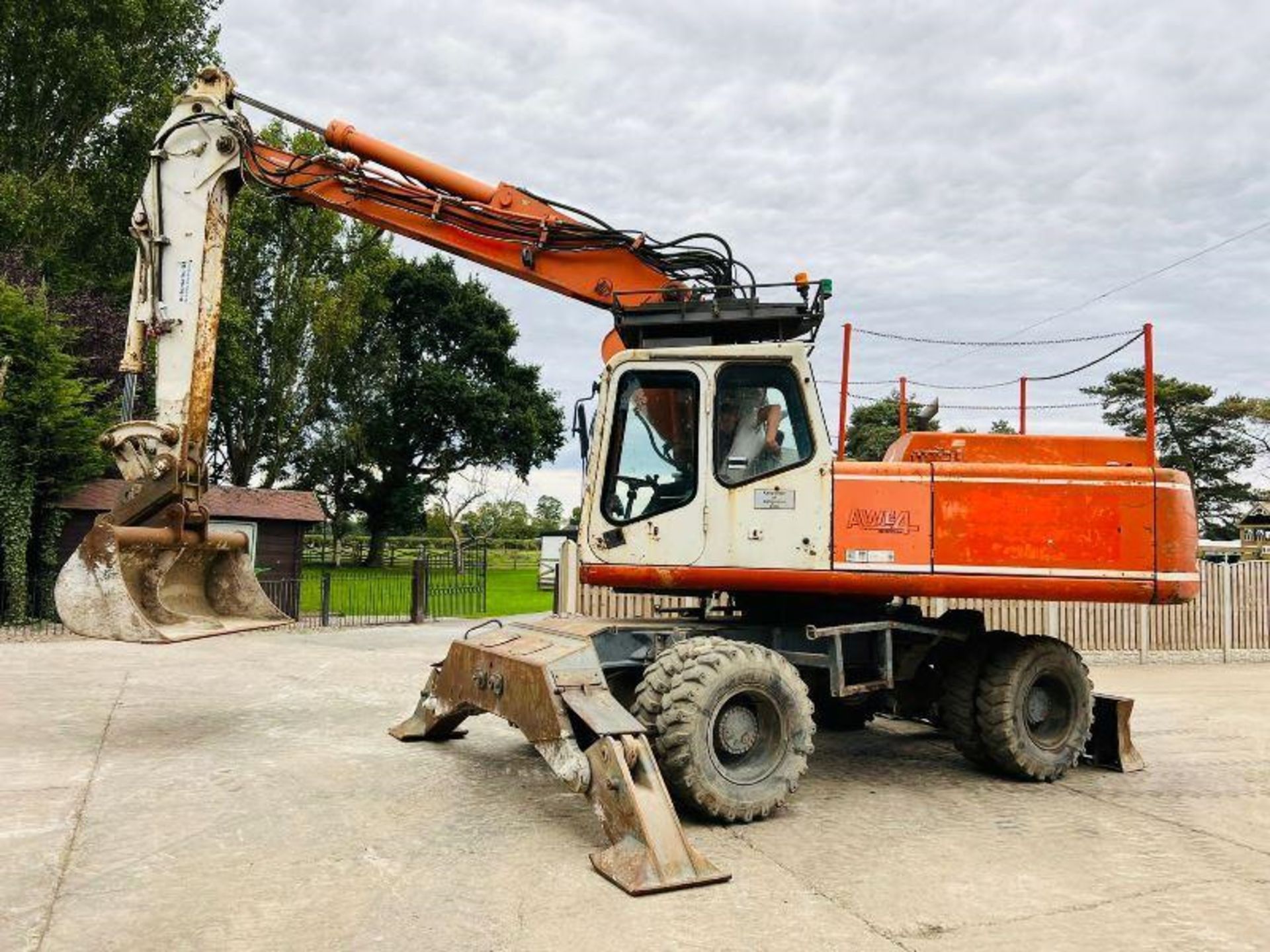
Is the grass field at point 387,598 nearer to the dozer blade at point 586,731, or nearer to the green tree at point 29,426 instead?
the green tree at point 29,426

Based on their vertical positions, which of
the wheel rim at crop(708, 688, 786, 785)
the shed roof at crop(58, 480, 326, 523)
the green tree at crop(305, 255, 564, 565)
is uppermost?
the green tree at crop(305, 255, 564, 565)

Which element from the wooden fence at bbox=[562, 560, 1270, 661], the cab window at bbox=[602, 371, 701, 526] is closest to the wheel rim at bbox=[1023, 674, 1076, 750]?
the cab window at bbox=[602, 371, 701, 526]

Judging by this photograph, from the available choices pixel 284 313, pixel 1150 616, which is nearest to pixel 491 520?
pixel 284 313

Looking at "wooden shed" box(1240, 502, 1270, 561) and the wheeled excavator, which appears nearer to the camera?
the wheeled excavator

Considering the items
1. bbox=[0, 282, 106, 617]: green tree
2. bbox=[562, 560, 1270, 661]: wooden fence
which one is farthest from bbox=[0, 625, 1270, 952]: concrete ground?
bbox=[0, 282, 106, 617]: green tree

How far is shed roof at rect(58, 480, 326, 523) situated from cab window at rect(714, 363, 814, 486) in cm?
1529

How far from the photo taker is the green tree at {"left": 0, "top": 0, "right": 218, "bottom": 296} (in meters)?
22.5

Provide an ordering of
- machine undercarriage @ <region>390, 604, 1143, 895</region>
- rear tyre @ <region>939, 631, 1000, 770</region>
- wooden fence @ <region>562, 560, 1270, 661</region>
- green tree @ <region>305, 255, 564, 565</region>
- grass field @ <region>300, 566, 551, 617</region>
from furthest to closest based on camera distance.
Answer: green tree @ <region>305, 255, 564, 565</region>
grass field @ <region>300, 566, 551, 617</region>
wooden fence @ <region>562, 560, 1270, 661</region>
rear tyre @ <region>939, 631, 1000, 770</region>
machine undercarriage @ <region>390, 604, 1143, 895</region>

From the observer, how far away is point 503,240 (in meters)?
7.41

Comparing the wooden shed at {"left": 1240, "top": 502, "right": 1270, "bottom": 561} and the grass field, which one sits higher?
the wooden shed at {"left": 1240, "top": 502, "right": 1270, "bottom": 561}

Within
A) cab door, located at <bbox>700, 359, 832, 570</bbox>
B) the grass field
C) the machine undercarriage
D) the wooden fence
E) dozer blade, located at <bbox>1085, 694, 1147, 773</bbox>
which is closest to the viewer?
the machine undercarriage

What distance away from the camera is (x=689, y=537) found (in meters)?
6.11

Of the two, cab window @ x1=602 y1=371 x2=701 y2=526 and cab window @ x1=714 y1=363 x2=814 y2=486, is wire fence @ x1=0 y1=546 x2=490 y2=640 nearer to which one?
cab window @ x1=602 y1=371 x2=701 y2=526

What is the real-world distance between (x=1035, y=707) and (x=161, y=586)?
21.7 feet
